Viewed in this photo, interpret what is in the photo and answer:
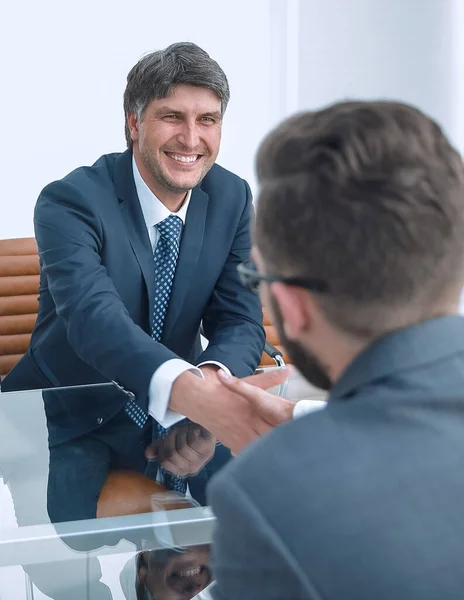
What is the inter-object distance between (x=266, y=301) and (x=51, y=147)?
163 inches

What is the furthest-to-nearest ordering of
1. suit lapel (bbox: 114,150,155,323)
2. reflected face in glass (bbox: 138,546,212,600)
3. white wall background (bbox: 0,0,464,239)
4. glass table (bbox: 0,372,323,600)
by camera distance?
white wall background (bbox: 0,0,464,239)
suit lapel (bbox: 114,150,155,323)
reflected face in glass (bbox: 138,546,212,600)
glass table (bbox: 0,372,323,600)

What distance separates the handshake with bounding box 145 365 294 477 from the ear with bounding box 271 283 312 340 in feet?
2.41

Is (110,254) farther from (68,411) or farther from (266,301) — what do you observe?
(266,301)

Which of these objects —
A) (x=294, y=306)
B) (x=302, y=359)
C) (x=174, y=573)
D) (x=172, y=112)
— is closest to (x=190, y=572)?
(x=174, y=573)

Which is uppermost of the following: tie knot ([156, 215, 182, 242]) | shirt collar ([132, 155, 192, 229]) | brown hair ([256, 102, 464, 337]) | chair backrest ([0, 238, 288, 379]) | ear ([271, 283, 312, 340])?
brown hair ([256, 102, 464, 337])

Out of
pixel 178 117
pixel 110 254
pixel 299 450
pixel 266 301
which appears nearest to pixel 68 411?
pixel 110 254

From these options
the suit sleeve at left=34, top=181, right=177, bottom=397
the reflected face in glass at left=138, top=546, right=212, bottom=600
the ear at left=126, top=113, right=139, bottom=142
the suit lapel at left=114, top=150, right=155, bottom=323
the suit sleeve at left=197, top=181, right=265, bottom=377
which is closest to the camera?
the reflected face in glass at left=138, top=546, right=212, bottom=600

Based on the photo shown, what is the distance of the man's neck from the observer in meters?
2.55

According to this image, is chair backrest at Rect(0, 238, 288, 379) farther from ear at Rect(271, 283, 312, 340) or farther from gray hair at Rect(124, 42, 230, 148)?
ear at Rect(271, 283, 312, 340)

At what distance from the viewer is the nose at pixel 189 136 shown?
2.49m

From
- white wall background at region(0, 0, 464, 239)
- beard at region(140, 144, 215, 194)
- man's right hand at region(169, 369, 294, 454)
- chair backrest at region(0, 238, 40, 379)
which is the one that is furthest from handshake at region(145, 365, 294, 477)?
white wall background at region(0, 0, 464, 239)

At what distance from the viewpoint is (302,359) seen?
1000mm

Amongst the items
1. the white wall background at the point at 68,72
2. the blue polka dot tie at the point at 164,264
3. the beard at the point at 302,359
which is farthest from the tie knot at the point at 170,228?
the white wall background at the point at 68,72

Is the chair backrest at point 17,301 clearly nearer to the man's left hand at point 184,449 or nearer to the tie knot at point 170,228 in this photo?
the tie knot at point 170,228
